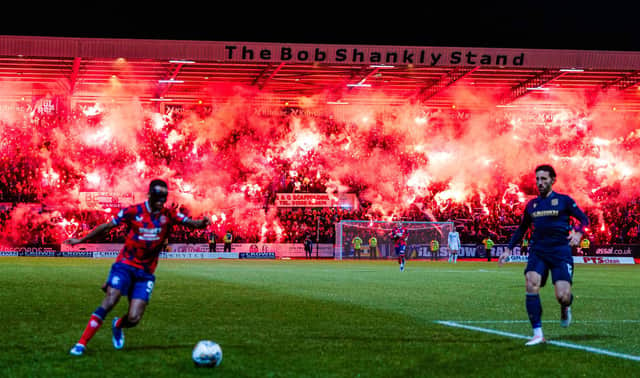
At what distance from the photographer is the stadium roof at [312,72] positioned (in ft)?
133

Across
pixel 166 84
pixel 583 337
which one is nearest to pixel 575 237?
pixel 583 337

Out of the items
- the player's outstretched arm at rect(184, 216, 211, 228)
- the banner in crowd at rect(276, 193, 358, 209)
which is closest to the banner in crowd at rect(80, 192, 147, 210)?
the banner in crowd at rect(276, 193, 358, 209)

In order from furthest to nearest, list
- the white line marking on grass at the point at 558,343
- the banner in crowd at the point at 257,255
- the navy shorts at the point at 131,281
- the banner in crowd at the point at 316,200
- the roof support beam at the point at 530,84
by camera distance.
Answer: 1. the banner in crowd at the point at 316,200
2. the banner in crowd at the point at 257,255
3. the roof support beam at the point at 530,84
4. the white line marking on grass at the point at 558,343
5. the navy shorts at the point at 131,281

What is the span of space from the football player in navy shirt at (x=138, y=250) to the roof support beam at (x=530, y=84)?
41.5 metres

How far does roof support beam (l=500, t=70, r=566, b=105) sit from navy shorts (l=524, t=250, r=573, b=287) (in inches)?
1542

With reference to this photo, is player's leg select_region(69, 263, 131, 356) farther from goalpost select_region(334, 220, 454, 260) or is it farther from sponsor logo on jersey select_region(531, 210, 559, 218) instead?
goalpost select_region(334, 220, 454, 260)

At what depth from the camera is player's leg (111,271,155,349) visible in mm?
8234

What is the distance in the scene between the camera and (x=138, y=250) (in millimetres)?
8367

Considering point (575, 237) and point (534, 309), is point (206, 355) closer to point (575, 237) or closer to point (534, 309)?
point (534, 309)

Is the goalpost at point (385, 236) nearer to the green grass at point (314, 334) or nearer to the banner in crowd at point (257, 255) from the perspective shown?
the banner in crowd at point (257, 255)

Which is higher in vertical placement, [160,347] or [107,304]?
[107,304]

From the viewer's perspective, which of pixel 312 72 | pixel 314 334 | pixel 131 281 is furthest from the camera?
pixel 312 72

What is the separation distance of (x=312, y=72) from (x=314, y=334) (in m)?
37.7

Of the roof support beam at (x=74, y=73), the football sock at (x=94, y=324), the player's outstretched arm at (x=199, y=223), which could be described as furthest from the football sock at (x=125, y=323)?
the roof support beam at (x=74, y=73)
